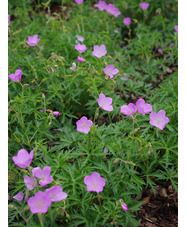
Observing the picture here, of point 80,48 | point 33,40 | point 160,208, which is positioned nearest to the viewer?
point 160,208

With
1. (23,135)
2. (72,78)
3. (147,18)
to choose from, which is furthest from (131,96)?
(147,18)

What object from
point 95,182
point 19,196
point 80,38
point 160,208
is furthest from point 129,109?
point 80,38

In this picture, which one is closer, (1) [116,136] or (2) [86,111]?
(1) [116,136]

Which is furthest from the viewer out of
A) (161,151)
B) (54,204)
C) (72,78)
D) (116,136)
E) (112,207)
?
(72,78)

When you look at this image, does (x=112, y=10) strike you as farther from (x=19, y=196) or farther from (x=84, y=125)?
(x=19, y=196)

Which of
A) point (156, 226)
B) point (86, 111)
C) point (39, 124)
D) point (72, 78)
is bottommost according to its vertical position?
point (156, 226)

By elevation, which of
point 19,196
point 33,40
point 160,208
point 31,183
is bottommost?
point 160,208

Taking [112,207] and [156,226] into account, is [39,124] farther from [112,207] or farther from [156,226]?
[156,226]
